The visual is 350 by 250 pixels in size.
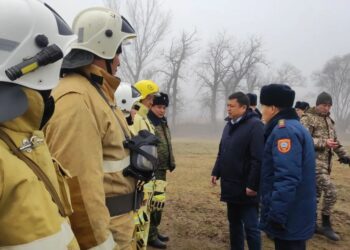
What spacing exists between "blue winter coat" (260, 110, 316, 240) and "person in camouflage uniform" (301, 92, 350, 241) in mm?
2930

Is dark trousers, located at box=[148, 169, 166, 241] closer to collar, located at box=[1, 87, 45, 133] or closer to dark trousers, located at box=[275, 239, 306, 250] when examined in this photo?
dark trousers, located at box=[275, 239, 306, 250]

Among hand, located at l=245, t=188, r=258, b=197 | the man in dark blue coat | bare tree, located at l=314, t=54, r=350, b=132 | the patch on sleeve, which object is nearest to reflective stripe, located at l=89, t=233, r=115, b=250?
the man in dark blue coat

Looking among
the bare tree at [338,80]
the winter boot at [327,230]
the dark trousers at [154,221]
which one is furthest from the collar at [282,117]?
the bare tree at [338,80]

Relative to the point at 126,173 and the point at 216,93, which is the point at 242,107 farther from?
the point at 216,93

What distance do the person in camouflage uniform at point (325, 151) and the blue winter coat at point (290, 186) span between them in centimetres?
293

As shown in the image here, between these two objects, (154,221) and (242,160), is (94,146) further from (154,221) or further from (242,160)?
(154,221)

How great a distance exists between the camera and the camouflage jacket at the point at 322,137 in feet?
20.4

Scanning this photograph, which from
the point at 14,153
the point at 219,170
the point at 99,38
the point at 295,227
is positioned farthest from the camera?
the point at 219,170

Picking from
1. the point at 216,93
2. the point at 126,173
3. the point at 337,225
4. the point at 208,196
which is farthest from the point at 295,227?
→ the point at 216,93

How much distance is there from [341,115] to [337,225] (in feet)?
178

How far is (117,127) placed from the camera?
91.4 inches

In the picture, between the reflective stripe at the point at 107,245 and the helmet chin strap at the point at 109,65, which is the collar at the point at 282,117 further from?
the reflective stripe at the point at 107,245

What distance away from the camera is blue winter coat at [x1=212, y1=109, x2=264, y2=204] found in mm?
4562

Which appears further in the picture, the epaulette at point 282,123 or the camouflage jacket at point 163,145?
the camouflage jacket at point 163,145
